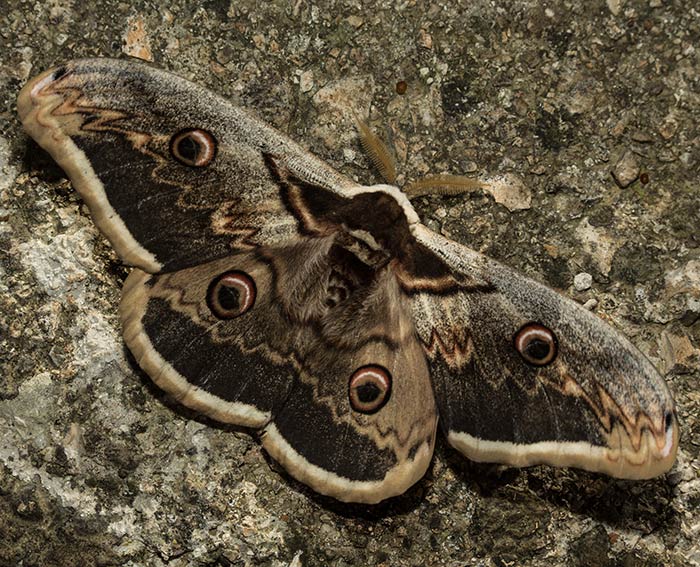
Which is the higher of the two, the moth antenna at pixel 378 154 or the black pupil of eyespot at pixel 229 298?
the moth antenna at pixel 378 154

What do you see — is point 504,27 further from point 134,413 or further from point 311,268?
point 134,413

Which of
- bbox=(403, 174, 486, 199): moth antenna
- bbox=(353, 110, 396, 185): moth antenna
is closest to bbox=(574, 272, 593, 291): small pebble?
bbox=(403, 174, 486, 199): moth antenna

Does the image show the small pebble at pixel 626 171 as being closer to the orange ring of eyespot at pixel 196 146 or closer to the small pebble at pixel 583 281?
the small pebble at pixel 583 281

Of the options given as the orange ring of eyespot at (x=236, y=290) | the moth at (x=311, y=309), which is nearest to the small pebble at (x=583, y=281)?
the moth at (x=311, y=309)

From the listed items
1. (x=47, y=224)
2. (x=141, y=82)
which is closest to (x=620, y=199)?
(x=141, y=82)

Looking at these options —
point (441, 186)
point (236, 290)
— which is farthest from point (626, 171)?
point (236, 290)

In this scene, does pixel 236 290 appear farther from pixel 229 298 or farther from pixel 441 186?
pixel 441 186

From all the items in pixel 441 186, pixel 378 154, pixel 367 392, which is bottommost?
pixel 367 392
